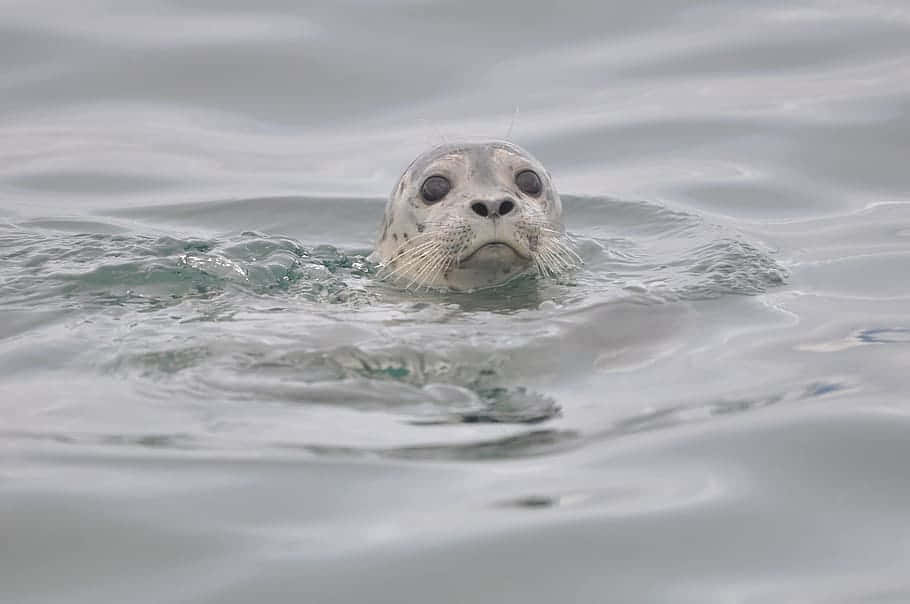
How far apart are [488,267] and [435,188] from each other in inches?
21.1

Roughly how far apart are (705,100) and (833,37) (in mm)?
1261

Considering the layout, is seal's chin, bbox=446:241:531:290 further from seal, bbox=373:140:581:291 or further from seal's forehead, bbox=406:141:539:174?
seal's forehead, bbox=406:141:539:174

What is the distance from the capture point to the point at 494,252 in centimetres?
633

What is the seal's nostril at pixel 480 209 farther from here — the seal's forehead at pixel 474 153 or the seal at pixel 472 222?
the seal's forehead at pixel 474 153

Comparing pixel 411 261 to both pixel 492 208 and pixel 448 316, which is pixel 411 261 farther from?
pixel 448 316

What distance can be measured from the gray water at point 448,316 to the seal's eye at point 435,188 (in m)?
0.45

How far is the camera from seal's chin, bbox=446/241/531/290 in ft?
20.8

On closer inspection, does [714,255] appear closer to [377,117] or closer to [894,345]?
[894,345]

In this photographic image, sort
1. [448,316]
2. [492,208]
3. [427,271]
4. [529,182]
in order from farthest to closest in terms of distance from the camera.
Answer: [529,182] < [427,271] < [492,208] < [448,316]

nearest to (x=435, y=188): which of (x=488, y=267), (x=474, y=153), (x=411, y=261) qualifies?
(x=474, y=153)

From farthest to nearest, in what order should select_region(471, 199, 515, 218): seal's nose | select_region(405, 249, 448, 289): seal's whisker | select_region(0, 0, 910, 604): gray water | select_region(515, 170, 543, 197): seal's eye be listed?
select_region(515, 170, 543, 197): seal's eye → select_region(405, 249, 448, 289): seal's whisker → select_region(471, 199, 515, 218): seal's nose → select_region(0, 0, 910, 604): gray water

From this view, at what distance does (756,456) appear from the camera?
429cm

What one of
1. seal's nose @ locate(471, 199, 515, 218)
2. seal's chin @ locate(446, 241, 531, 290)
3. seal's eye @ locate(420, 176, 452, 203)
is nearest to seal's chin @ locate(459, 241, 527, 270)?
seal's chin @ locate(446, 241, 531, 290)

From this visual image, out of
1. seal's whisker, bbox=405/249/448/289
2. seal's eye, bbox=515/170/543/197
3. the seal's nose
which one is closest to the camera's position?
the seal's nose
